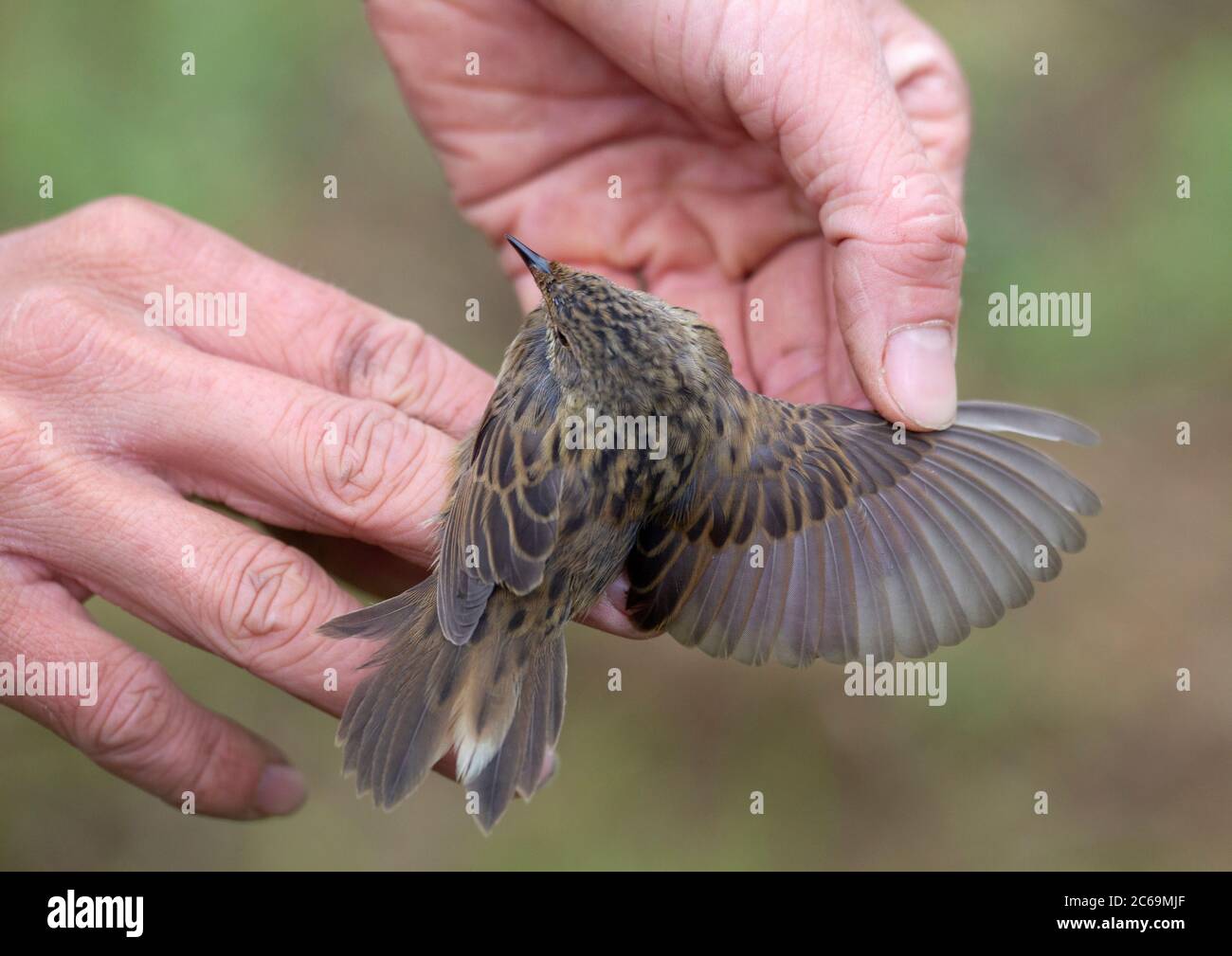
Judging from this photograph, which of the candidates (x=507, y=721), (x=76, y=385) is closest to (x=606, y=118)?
(x=76, y=385)

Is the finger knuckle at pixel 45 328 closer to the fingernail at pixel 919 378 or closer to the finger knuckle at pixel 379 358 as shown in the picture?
the finger knuckle at pixel 379 358

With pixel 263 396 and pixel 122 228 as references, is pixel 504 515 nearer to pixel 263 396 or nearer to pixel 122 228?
pixel 263 396

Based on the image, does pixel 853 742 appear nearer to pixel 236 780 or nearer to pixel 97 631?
pixel 236 780

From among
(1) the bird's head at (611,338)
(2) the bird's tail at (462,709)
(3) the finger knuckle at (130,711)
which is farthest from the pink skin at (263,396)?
(1) the bird's head at (611,338)

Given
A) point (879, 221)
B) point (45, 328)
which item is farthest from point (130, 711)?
point (879, 221)

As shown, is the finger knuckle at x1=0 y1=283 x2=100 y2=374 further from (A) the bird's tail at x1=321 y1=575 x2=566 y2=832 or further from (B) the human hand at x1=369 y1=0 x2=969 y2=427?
(B) the human hand at x1=369 y1=0 x2=969 y2=427

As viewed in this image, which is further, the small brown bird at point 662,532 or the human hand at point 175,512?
the human hand at point 175,512
